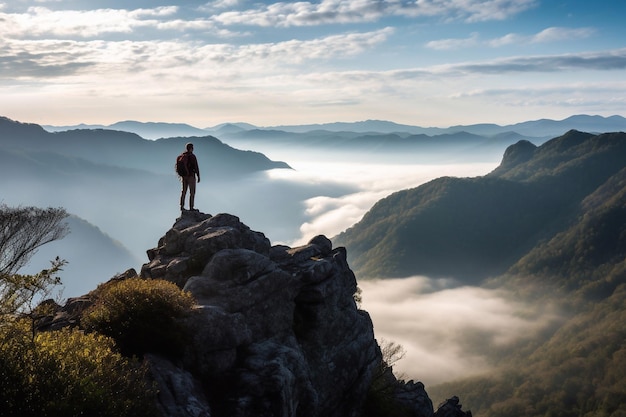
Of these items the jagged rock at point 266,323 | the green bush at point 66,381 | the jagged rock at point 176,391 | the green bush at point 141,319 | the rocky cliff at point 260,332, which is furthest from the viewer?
the jagged rock at point 266,323

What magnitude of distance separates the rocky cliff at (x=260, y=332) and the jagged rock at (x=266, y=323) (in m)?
0.05

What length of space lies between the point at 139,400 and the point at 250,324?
380 inches

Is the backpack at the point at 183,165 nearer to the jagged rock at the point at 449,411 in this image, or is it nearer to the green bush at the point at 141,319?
the green bush at the point at 141,319

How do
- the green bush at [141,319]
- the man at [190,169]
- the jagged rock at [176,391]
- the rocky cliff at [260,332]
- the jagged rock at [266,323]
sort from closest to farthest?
the jagged rock at [176,391] < the green bush at [141,319] < the rocky cliff at [260,332] < the jagged rock at [266,323] < the man at [190,169]

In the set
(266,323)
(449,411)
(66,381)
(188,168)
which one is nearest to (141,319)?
(66,381)

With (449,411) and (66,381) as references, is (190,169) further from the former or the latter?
(449,411)

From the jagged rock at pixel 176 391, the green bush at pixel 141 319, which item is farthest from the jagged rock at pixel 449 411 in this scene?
the green bush at pixel 141 319

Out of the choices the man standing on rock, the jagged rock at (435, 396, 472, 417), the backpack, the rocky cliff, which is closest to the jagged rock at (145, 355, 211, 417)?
the rocky cliff

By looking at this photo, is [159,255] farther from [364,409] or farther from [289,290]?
[364,409]

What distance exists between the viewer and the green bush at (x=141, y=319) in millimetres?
18328

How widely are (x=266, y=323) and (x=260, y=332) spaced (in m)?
0.69

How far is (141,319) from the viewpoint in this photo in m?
18.6

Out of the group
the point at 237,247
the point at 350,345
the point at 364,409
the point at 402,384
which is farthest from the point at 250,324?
the point at 402,384

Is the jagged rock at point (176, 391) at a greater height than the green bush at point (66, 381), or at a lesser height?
lesser
